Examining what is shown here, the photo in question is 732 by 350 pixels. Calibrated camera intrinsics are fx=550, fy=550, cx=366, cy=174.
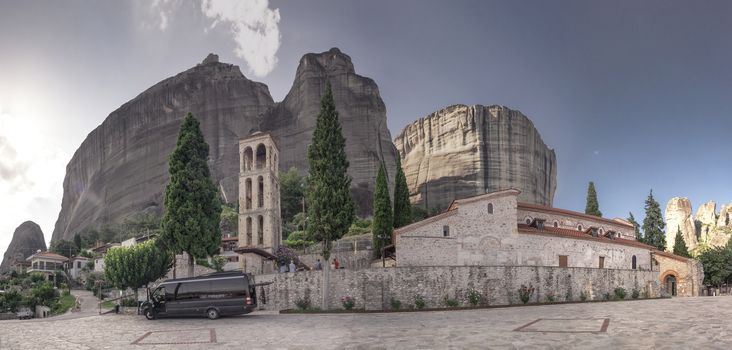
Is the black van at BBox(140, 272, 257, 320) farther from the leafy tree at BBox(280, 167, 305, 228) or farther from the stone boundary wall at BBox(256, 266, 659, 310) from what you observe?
the leafy tree at BBox(280, 167, 305, 228)

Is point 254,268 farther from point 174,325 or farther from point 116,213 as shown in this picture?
point 116,213

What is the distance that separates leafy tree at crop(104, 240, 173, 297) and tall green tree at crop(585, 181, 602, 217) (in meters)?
44.9

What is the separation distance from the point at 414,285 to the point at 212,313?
11.6 m

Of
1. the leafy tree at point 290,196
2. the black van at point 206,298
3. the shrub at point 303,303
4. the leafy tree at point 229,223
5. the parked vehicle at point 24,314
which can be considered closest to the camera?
the black van at point 206,298

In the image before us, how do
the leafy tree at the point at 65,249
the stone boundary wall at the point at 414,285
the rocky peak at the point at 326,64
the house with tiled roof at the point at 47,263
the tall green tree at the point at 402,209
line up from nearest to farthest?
the stone boundary wall at the point at 414,285
the tall green tree at the point at 402,209
the house with tiled roof at the point at 47,263
the leafy tree at the point at 65,249
the rocky peak at the point at 326,64

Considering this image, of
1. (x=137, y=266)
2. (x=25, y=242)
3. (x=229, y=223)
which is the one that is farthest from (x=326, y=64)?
(x=25, y=242)

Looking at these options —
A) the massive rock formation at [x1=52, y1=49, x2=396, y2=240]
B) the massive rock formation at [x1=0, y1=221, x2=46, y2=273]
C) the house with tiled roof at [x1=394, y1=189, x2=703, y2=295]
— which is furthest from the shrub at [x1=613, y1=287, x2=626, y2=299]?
the massive rock formation at [x1=0, y1=221, x2=46, y2=273]

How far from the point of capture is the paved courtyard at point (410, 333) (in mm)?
14922

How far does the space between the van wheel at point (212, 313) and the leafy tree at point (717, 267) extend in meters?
51.8

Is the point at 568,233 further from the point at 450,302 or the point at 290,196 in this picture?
the point at 290,196

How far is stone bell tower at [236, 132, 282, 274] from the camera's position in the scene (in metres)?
53.8

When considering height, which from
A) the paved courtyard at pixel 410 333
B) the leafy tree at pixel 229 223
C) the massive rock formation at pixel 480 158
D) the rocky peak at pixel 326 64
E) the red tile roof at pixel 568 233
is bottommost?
the paved courtyard at pixel 410 333

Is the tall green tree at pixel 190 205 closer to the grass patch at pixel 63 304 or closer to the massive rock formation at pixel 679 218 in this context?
the grass patch at pixel 63 304

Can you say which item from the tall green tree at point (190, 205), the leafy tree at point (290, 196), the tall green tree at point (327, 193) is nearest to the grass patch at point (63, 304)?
the tall green tree at point (190, 205)
